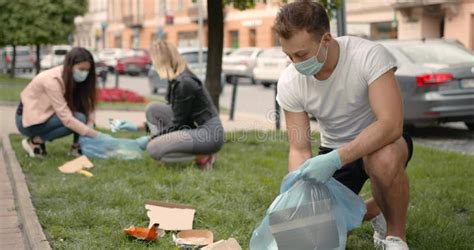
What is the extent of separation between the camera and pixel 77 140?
7391mm

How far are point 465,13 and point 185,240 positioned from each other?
27.8 m

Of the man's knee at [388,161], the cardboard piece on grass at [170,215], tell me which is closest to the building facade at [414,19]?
the cardboard piece on grass at [170,215]

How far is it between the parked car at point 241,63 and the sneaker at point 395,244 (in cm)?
2434

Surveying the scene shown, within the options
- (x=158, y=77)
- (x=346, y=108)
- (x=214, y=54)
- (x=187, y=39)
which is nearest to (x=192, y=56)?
(x=158, y=77)

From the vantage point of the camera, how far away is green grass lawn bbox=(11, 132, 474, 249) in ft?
13.7

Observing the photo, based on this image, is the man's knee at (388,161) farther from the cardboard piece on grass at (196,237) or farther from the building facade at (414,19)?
the building facade at (414,19)

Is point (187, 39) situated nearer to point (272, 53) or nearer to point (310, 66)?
point (272, 53)

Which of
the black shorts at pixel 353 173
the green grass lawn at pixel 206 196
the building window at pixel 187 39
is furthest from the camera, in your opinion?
the building window at pixel 187 39

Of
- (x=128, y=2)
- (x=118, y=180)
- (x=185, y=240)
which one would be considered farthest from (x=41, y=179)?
(x=128, y=2)

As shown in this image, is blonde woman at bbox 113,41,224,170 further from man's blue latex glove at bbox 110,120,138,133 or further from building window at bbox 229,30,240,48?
building window at bbox 229,30,240,48

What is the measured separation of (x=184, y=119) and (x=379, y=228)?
261 cm

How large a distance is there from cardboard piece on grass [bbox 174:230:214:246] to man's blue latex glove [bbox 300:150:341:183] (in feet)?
2.68

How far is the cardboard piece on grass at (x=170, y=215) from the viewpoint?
434 cm

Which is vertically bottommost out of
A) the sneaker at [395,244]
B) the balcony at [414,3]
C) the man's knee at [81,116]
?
the sneaker at [395,244]
